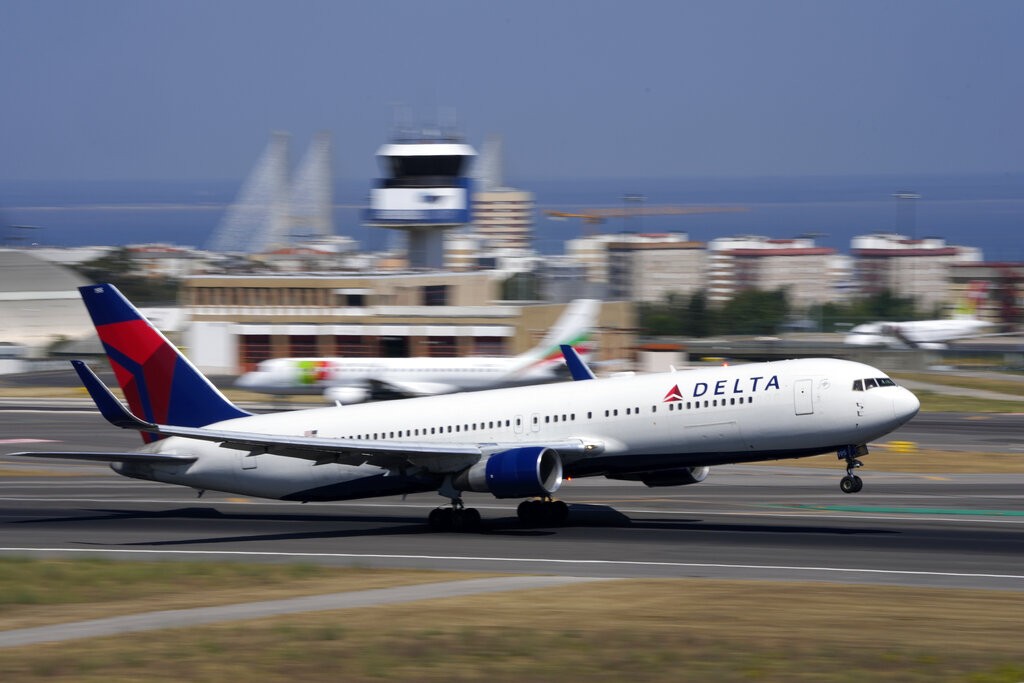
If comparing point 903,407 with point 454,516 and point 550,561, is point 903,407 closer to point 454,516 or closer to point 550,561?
point 550,561

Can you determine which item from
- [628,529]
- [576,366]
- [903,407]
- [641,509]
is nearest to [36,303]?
[576,366]

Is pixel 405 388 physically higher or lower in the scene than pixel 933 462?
lower

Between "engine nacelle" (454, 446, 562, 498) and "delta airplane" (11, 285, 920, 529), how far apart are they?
0.04m

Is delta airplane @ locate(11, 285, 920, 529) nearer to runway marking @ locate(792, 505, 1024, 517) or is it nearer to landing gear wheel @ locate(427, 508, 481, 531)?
landing gear wheel @ locate(427, 508, 481, 531)

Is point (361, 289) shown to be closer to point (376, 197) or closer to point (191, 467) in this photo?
point (376, 197)

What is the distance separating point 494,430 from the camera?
3519 cm

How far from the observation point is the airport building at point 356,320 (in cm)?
10756

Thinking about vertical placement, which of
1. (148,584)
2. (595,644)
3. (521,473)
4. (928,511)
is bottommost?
(928,511)

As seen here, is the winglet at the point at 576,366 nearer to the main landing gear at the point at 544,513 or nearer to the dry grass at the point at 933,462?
the main landing gear at the point at 544,513

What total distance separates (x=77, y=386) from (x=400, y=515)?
73.1 meters

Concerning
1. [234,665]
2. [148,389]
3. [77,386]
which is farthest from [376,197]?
[234,665]

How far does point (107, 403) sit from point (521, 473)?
1109 cm

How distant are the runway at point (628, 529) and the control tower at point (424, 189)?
84839 millimetres

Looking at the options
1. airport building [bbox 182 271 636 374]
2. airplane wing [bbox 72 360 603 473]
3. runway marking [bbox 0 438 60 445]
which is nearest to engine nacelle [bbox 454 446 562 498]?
airplane wing [bbox 72 360 603 473]
